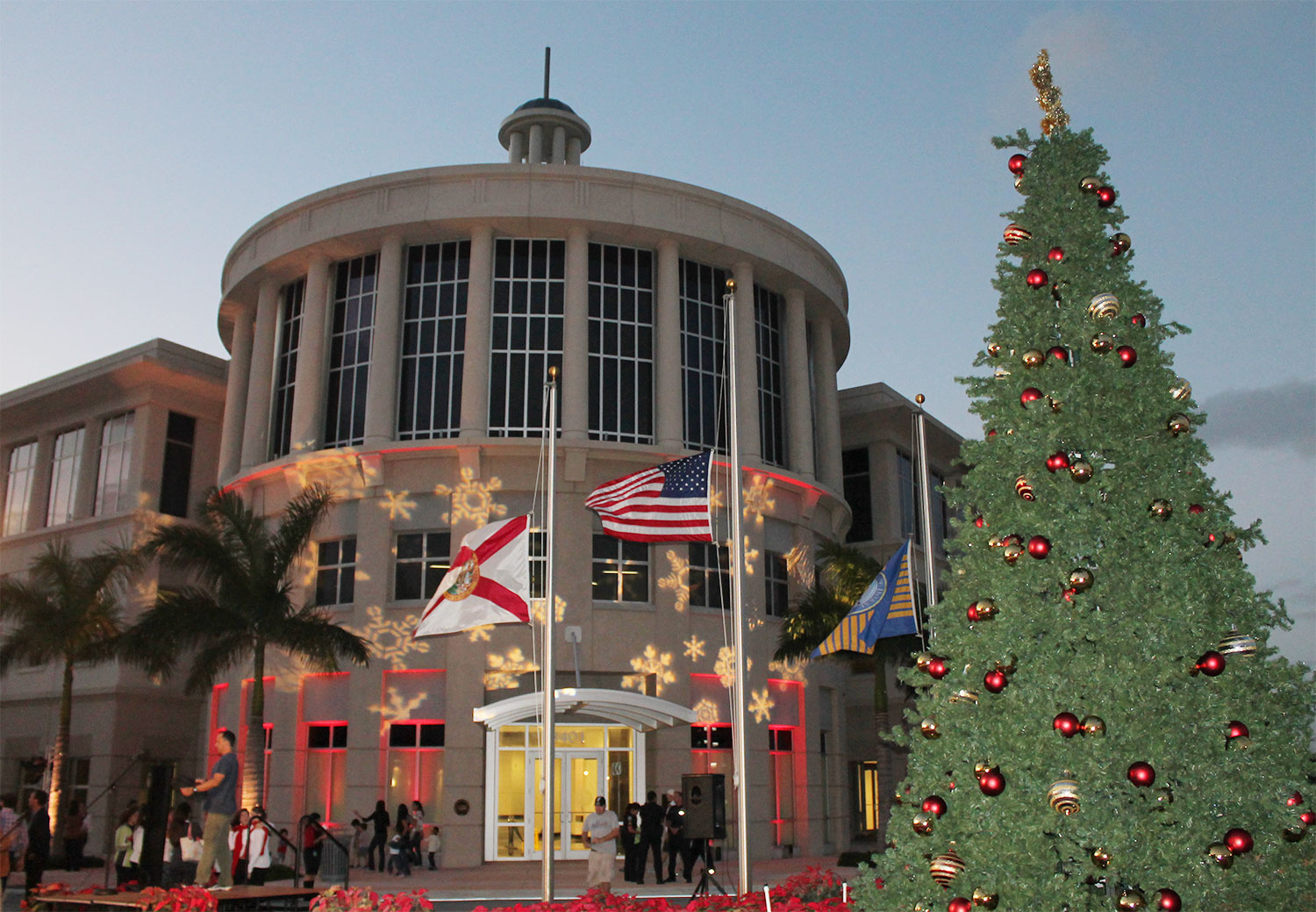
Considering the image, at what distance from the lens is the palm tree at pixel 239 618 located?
2658 centimetres

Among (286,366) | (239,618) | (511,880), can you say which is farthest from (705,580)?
(286,366)

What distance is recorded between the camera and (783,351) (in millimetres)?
37344

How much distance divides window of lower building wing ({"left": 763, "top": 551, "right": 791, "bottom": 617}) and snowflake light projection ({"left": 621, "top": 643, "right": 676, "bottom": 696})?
164 inches

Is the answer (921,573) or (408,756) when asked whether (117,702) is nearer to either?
(408,756)

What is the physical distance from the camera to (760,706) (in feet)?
107

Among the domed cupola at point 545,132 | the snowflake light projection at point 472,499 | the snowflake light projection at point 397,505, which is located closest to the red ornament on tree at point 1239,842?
the snowflake light projection at point 472,499

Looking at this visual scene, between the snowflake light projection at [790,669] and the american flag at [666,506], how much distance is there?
56.4ft

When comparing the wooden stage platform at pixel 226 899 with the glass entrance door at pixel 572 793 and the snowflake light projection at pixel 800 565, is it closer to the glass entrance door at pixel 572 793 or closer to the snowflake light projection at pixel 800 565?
the glass entrance door at pixel 572 793

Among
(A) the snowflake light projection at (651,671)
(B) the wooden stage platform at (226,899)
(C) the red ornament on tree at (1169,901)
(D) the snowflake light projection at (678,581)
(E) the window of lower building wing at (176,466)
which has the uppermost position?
(E) the window of lower building wing at (176,466)

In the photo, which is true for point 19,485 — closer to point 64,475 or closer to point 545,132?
point 64,475

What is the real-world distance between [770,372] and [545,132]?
11.7m

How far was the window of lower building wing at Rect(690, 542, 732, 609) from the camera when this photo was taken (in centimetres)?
3288

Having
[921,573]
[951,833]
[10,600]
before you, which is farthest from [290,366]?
[951,833]

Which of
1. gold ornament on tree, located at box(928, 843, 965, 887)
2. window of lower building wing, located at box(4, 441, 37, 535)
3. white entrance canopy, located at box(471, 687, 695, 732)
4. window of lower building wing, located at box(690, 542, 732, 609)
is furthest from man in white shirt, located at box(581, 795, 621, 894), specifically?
window of lower building wing, located at box(4, 441, 37, 535)
